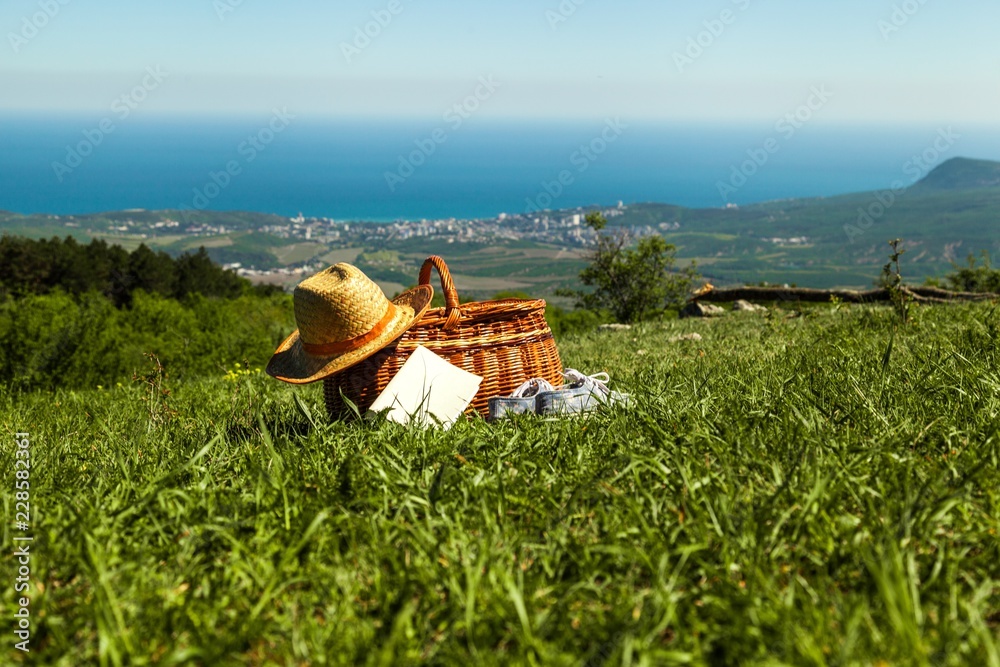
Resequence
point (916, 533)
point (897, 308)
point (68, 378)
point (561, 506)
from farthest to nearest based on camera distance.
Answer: point (68, 378) → point (897, 308) → point (561, 506) → point (916, 533)

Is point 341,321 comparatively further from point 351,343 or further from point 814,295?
point 814,295

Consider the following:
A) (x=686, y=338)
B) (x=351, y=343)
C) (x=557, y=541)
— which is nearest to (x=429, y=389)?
(x=351, y=343)

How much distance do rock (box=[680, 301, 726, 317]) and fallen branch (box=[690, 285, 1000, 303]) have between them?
110 cm

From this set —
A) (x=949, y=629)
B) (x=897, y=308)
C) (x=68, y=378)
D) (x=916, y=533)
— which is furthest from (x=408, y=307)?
(x=68, y=378)

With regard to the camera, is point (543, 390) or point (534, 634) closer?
point (534, 634)

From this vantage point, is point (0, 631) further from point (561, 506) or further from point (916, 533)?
point (916, 533)

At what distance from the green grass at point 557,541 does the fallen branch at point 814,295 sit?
1611 cm

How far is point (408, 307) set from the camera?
5.53m

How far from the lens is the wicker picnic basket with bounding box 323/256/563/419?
16.8 ft

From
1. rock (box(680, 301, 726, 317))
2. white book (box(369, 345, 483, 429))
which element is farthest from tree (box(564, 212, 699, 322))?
white book (box(369, 345, 483, 429))

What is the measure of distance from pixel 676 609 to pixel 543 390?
268cm

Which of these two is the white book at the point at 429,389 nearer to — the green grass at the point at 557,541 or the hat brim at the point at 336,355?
the hat brim at the point at 336,355

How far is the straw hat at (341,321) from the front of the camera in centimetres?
500

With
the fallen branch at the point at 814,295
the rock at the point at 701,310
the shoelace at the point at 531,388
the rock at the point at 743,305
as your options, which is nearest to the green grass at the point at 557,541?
the shoelace at the point at 531,388
